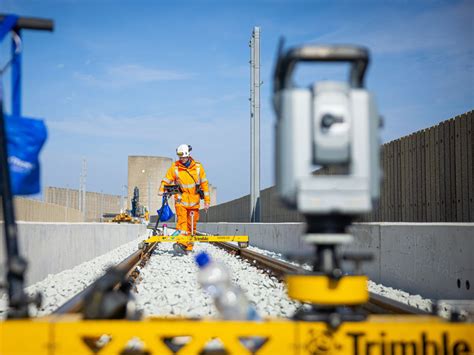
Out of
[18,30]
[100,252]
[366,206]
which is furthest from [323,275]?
[100,252]

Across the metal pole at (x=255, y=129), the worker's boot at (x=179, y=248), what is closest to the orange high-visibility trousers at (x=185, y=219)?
the worker's boot at (x=179, y=248)

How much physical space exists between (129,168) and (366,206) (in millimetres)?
82929

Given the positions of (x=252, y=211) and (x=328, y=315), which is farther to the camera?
(x=252, y=211)

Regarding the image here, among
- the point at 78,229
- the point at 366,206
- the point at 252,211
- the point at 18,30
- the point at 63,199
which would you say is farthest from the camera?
the point at 63,199

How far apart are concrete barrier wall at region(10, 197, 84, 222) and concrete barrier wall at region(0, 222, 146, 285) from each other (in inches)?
101

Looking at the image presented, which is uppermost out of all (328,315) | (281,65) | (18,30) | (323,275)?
(18,30)

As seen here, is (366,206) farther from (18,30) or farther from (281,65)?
(18,30)

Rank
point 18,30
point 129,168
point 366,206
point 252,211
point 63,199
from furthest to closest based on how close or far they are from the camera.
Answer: point 129,168 → point 63,199 → point 252,211 → point 18,30 → point 366,206

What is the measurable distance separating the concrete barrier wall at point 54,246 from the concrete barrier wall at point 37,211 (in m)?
2.56

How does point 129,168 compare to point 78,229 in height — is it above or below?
above

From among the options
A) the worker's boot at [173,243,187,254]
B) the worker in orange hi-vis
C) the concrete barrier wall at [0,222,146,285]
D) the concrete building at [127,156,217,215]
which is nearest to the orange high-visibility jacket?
the worker in orange hi-vis

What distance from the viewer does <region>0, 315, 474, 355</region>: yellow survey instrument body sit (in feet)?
7.27

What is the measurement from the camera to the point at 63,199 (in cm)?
7156

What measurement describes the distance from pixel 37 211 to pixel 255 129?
9415mm
